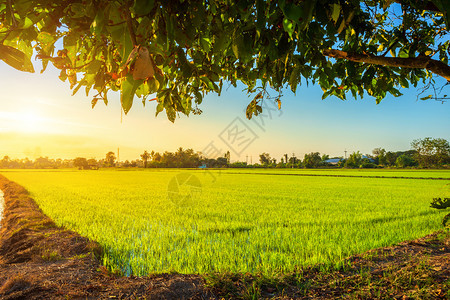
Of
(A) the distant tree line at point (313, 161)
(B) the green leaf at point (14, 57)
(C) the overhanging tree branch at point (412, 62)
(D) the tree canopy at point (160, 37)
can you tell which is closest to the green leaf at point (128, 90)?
(D) the tree canopy at point (160, 37)

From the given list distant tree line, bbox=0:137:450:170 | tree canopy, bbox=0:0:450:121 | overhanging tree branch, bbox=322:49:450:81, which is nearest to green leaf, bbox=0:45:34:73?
tree canopy, bbox=0:0:450:121

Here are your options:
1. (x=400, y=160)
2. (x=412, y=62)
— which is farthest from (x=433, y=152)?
(x=412, y=62)

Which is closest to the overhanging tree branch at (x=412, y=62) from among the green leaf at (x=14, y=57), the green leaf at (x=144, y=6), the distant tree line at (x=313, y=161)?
the green leaf at (x=144, y=6)

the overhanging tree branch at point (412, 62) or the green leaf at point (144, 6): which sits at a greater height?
the overhanging tree branch at point (412, 62)

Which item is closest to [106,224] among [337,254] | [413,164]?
[337,254]

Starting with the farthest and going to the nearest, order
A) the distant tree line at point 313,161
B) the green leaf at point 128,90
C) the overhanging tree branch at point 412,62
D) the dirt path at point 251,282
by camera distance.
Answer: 1. the distant tree line at point 313,161
2. the dirt path at point 251,282
3. the overhanging tree branch at point 412,62
4. the green leaf at point 128,90

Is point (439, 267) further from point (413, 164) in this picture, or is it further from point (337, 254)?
point (413, 164)

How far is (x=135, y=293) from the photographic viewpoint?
2580mm

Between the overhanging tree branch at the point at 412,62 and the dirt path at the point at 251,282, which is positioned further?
the dirt path at the point at 251,282

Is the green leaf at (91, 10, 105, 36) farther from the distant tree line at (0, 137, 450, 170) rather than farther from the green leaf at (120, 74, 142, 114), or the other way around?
the distant tree line at (0, 137, 450, 170)

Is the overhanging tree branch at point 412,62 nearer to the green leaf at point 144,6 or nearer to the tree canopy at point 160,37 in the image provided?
the tree canopy at point 160,37

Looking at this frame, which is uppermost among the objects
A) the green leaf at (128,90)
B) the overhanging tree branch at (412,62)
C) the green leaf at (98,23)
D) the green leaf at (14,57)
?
the overhanging tree branch at (412,62)

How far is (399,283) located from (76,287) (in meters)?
3.46

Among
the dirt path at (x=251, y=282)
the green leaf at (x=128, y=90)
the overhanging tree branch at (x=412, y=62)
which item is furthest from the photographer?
the dirt path at (x=251, y=282)
